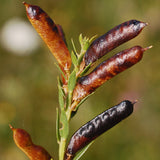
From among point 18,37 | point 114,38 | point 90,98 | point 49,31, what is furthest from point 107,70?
point 18,37

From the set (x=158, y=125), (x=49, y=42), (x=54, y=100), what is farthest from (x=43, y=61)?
(x=49, y=42)

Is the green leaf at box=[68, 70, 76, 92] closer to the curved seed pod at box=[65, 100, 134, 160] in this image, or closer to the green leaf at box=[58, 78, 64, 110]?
the green leaf at box=[58, 78, 64, 110]

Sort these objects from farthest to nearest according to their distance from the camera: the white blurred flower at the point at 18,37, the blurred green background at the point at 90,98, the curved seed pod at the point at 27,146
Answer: the white blurred flower at the point at 18,37 < the blurred green background at the point at 90,98 < the curved seed pod at the point at 27,146

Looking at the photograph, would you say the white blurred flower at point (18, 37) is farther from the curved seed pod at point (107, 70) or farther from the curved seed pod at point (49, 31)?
the curved seed pod at point (107, 70)

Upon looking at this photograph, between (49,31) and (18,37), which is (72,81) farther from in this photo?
(18,37)

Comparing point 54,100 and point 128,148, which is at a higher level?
point 54,100

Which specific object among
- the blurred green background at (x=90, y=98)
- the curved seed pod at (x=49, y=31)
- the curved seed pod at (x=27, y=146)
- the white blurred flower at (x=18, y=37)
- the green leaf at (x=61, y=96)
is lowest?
the blurred green background at (x=90, y=98)

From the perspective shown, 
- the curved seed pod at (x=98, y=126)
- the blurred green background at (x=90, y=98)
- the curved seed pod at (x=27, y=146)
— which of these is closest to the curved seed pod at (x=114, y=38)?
the curved seed pod at (x=98, y=126)

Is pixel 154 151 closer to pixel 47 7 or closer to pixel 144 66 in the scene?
pixel 144 66
